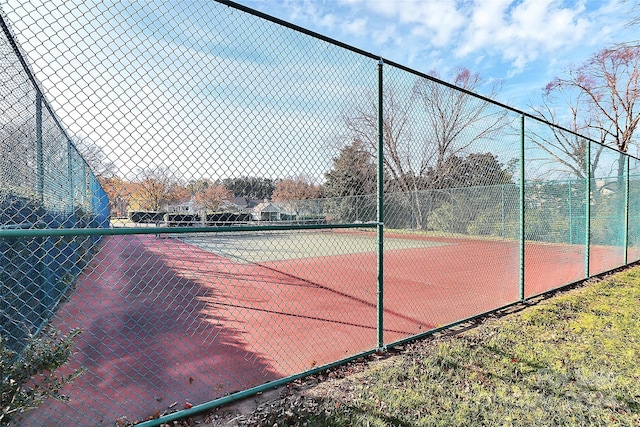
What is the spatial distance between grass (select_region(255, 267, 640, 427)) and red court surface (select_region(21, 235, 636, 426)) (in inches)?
23.8

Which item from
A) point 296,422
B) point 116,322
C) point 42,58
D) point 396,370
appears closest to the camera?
point 42,58

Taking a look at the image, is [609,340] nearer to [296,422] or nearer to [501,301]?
[501,301]

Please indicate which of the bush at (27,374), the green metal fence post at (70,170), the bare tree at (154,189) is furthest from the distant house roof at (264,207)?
the green metal fence post at (70,170)

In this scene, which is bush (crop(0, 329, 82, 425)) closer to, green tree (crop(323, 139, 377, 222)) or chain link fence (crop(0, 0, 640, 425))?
chain link fence (crop(0, 0, 640, 425))

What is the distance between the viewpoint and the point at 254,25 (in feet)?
8.38

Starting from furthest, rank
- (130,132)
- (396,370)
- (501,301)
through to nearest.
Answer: (501,301) < (396,370) < (130,132)

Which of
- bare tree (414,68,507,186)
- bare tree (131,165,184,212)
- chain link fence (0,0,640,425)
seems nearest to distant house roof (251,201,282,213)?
chain link fence (0,0,640,425)

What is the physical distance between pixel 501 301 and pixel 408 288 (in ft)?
5.12

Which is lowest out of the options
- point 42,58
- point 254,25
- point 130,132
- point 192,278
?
point 192,278

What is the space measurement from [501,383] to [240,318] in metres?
3.07

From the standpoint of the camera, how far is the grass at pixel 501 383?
7.25ft

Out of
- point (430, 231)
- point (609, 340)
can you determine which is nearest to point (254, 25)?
point (609, 340)

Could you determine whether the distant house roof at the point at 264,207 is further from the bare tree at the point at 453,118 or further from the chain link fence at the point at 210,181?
the bare tree at the point at 453,118

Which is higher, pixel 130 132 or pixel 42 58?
pixel 42 58
